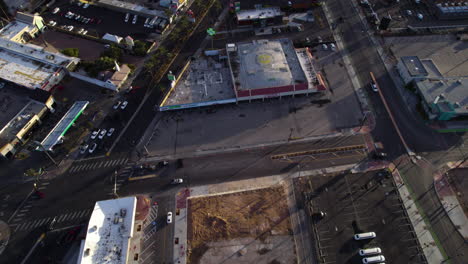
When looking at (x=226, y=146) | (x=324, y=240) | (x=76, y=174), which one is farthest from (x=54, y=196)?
(x=324, y=240)

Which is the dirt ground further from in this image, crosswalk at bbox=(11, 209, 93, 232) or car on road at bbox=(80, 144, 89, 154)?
car on road at bbox=(80, 144, 89, 154)

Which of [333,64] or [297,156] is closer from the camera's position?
[297,156]

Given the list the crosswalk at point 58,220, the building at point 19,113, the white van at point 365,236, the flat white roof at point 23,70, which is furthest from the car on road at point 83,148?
the white van at point 365,236

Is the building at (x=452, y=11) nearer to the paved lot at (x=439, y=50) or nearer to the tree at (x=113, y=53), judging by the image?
the paved lot at (x=439, y=50)

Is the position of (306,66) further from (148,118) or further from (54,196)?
(54,196)

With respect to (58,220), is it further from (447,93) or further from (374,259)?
(447,93)

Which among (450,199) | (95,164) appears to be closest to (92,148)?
(95,164)

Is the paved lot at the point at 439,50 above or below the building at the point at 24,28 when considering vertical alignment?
below
